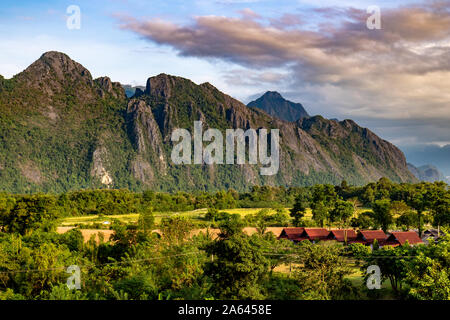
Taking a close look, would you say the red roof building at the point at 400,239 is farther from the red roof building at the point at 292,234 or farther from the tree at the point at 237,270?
the tree at the point at 237,270

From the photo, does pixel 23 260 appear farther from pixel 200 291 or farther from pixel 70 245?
pixel 200 291

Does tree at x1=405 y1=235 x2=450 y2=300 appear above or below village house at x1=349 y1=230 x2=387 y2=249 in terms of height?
above

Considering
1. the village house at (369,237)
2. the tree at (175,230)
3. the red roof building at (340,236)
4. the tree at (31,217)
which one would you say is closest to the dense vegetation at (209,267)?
the tree at (175,230)

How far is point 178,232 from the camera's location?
38.5 m

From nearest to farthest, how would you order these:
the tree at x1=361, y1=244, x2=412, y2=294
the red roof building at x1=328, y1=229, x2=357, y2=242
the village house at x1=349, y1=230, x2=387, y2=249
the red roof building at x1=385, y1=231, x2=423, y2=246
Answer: the tree at x1=361, y1=244, x2=412, y2=294
the red roof building at x1=385, y1=231, x2=423, y2=246
the village house at x1=349, y1=230, x2=387, y2=249
the red roof building at x1=328, y1=229, x2=357, y2=242

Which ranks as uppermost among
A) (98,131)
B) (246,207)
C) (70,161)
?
(98,131)

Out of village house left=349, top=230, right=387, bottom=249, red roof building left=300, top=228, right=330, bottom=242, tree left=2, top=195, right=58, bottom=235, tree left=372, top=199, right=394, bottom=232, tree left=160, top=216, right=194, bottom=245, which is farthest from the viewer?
tree left=372, top=199, right=394, bottom=232

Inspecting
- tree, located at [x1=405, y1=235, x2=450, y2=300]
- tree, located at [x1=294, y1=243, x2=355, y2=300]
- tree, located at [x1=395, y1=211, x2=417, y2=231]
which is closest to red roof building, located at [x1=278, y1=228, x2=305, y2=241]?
tree, located at [x1=395, y1=211, x2=417, y2=231]

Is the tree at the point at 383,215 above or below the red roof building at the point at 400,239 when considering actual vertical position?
→ above

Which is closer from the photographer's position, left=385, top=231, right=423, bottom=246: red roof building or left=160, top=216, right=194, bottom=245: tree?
left=160, top=216, right=194, bottom=245: tree

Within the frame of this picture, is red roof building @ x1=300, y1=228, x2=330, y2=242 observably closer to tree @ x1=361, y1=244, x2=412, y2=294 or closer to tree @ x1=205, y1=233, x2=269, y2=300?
tree @ x1=361, y1=244, x2=412, y2=294
